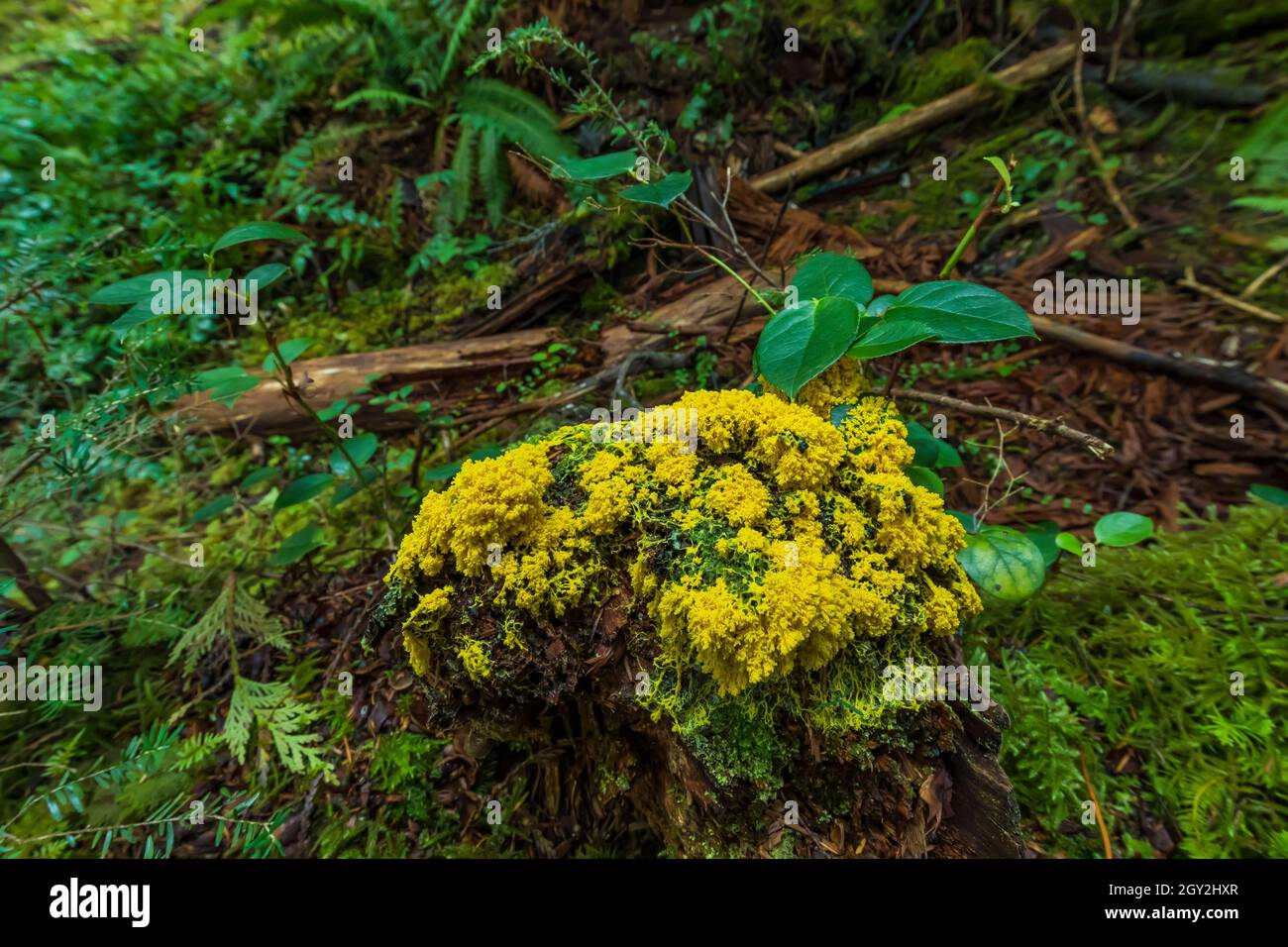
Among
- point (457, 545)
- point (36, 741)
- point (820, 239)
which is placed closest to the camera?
point (457, 545)

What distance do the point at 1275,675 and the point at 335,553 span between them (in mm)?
3733

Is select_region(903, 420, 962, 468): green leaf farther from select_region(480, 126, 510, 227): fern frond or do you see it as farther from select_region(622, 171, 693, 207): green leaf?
select_region(480, 126, 510, 227): fern frond

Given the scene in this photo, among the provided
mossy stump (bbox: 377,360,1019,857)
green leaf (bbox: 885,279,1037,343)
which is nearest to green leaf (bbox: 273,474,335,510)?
mossy stump (bbox: 377,360,1019,857)

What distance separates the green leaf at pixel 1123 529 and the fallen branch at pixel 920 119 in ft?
10.9

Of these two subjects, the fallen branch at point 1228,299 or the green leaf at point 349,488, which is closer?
the green leaf at point 349,488

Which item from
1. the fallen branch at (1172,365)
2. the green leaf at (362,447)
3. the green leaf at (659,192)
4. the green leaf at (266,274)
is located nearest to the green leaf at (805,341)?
the green leaf at (659,192)

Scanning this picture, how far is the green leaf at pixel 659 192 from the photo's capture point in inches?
79.7

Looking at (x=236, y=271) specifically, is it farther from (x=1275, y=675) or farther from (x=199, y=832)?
(x=1275, y=675)

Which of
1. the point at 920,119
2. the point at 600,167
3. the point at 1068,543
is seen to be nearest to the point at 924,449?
the point at 1068,543

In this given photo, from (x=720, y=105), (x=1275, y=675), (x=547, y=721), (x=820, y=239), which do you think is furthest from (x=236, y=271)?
(x=1275, y=675)

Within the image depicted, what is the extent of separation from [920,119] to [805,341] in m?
4.03

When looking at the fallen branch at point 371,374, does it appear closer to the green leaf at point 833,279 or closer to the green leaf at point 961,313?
the green leaf at point 833,279

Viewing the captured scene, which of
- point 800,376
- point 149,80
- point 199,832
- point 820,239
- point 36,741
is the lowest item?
point 199,832

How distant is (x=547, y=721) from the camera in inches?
74.3
